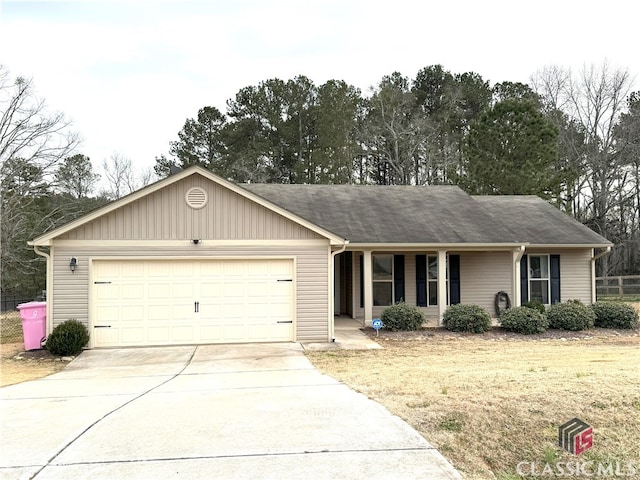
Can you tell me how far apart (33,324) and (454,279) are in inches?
457

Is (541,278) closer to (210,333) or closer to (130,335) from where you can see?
Result: (210,333)

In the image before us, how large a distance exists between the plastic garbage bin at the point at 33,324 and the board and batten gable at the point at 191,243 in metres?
0.33

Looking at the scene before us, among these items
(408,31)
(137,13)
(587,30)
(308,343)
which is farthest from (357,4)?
(587,30)

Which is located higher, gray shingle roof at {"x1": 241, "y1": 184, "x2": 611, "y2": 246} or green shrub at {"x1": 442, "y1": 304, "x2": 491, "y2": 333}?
gray shingle roof at {"x1": 241, "y1": 184, "x2": 611, "y2": 246}

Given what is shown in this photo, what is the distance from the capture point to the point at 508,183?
26.9m

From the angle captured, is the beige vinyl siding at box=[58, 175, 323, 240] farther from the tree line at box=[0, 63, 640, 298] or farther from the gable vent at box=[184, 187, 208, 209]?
the tree line at box=[0, 63, 640, 298]

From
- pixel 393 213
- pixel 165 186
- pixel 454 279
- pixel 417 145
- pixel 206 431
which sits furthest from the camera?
pixel 417 145

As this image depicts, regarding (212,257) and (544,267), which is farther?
(544,267)

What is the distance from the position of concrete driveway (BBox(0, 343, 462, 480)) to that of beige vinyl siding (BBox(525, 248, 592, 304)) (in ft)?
37.6

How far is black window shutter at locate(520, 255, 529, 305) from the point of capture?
17.0 m

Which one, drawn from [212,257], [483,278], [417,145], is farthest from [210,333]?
[417,145]

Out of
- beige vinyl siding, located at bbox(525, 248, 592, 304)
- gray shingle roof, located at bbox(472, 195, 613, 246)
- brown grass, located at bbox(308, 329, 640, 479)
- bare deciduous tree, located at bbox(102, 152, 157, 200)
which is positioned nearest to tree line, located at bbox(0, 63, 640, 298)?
bare deciduous tree, located at bbox(102, 152, 157, 200)

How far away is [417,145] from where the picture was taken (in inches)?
1419

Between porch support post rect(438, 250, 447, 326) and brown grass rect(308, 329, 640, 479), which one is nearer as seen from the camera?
brown grass rect(308, 329, 640, 479)
